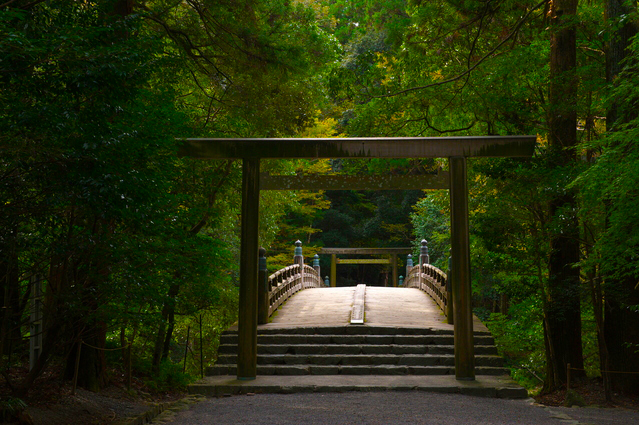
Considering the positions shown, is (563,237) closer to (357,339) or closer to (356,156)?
(356,156)

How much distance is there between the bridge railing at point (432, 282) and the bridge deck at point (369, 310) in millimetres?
192

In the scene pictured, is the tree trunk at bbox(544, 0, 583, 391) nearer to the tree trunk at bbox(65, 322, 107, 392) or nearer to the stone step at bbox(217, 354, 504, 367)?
the stone step at bbox(217, 354, 504, 367)

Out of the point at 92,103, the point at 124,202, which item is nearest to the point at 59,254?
the point at 124,202

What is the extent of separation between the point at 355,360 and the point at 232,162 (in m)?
3.78

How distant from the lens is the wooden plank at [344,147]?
748 centimetres

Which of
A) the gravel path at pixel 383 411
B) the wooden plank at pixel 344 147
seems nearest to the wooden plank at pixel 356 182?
the wooden plank at pixel 344 147

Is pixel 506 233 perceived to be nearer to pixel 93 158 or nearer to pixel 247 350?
pixel 247 350

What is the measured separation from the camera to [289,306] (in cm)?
1269

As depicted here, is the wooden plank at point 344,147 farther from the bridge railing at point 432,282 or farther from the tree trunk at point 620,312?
the bridge railing at point 432,282

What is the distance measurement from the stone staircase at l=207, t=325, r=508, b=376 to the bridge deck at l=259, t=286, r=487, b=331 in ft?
1.29

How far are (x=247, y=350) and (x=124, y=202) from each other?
4078 mm

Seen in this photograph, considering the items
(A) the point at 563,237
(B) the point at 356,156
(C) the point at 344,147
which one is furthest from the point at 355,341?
(A) the point at 563,237

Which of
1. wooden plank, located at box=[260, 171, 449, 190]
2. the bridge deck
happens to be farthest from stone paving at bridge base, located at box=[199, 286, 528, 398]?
wooden plank, located at box=[260, 171, 449, 190]

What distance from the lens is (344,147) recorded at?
24.7 feet
